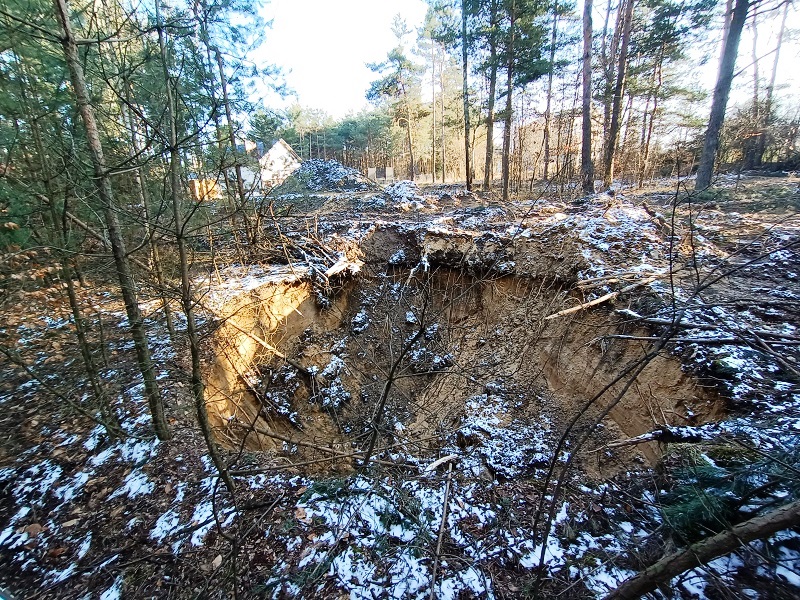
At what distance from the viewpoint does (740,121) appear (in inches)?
534

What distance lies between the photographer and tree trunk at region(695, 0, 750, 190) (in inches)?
344

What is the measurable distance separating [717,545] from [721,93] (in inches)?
513

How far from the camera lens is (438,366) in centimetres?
770

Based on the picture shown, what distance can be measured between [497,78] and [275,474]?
48.6 feet

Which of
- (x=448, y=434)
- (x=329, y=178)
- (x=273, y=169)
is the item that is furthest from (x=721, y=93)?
(x=273, y=169)

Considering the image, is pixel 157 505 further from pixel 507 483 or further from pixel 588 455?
pixel 588 455

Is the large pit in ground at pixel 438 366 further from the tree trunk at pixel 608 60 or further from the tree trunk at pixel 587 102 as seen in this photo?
the tree trunk at pixel 608 60

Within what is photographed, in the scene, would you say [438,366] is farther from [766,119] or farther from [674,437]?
[766,119]

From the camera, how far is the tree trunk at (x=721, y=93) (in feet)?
28.7

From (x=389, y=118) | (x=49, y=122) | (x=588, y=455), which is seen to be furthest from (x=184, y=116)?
(x=389, y=118)

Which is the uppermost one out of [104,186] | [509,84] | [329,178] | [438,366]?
[509,84]

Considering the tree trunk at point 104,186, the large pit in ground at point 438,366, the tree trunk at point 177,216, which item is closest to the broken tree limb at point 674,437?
the large pit in ground at point 438,366

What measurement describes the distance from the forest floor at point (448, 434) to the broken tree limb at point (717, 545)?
0.11 metres

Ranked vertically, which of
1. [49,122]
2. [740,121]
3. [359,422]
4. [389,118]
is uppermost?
[389,118]
